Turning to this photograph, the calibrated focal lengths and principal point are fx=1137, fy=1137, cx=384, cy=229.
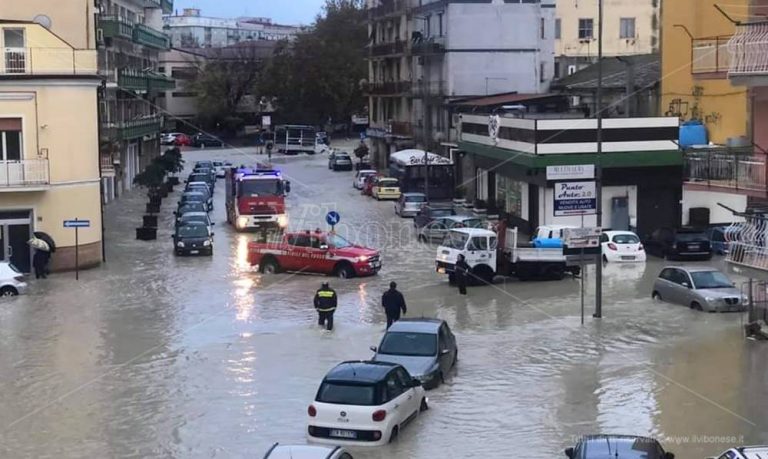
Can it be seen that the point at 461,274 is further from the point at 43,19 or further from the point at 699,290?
the point at 43,19

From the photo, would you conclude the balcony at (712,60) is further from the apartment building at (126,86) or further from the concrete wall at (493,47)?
the concrete wall at (493,47)

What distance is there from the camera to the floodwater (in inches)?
721

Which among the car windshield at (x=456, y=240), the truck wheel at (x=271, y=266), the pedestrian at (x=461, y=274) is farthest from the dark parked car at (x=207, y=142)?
the pedestrian at (x=461, y=274)

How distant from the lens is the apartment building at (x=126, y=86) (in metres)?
57.7

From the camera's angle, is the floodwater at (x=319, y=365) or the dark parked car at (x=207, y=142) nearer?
the floodwater at (x=319, y=365)

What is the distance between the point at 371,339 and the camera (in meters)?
26.7

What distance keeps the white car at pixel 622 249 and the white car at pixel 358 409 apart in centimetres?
2244

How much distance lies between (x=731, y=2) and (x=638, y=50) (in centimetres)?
4057

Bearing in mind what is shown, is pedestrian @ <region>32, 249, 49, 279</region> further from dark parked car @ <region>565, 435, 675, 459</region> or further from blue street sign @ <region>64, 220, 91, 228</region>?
dark parked car @ <region>565, 435, 675, 459</region>

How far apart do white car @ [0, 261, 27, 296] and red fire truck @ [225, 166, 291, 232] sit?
15467 mm

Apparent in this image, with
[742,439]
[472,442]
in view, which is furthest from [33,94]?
[742,439]

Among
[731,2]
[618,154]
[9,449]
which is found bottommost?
[9,449]

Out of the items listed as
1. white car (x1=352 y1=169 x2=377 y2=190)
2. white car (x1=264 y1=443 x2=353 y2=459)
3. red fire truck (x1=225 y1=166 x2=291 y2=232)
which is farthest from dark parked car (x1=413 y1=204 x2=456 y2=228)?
white car (x1=264 y1=443 x2=353 y2=459)

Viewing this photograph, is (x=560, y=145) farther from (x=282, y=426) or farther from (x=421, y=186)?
(x=282, y=426)
